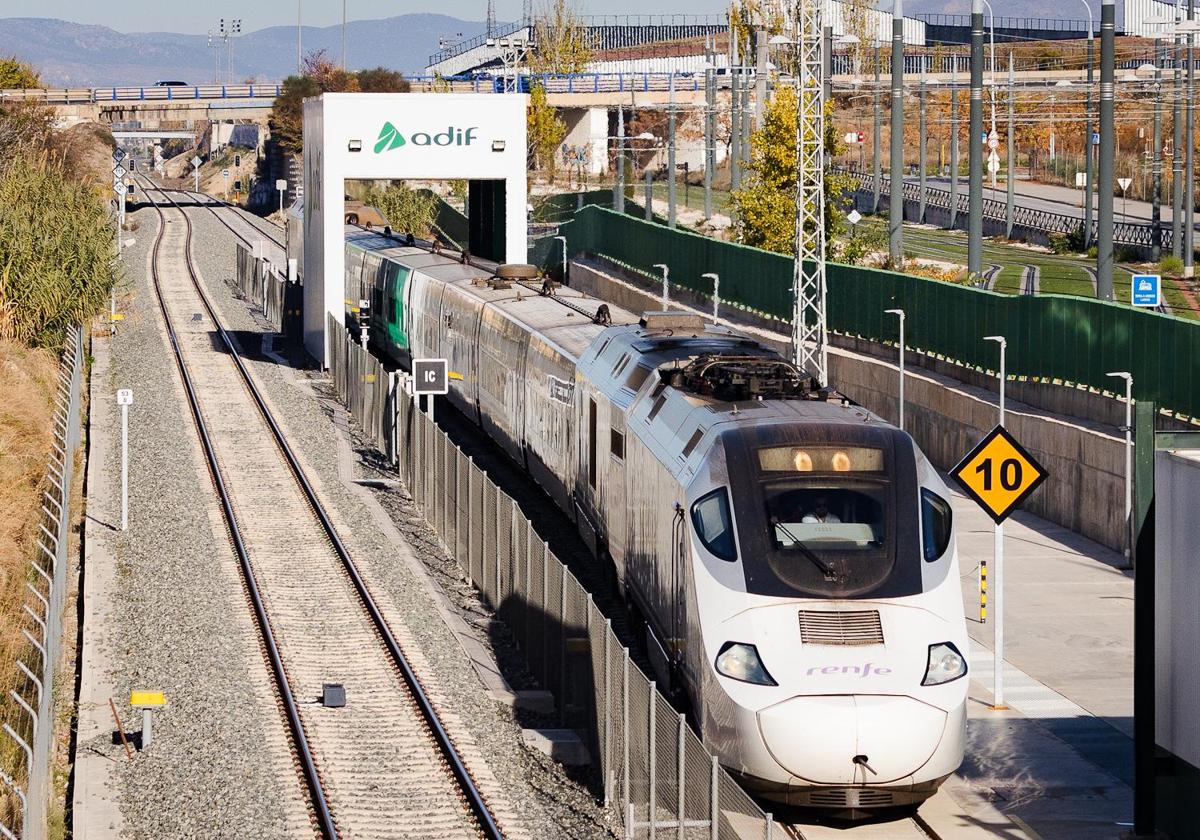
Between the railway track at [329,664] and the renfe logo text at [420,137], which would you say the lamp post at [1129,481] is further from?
the renfe logo text at [420,137]

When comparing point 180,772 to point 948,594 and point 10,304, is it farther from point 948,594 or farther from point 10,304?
point 10,304

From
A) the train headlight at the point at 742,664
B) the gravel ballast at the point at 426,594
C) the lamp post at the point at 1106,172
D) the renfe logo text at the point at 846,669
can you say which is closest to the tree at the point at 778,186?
the lamp post at the point at 1106,172

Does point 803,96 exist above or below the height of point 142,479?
above

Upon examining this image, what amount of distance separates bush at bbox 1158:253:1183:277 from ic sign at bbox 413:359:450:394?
37.0 m

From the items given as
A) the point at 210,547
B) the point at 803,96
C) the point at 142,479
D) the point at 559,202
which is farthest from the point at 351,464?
the point at 559,202

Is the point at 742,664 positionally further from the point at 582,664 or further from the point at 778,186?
the point at 778,186

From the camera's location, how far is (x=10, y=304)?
45.8 metres

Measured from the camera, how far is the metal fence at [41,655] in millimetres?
15148

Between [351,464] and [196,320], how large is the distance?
2452 cm

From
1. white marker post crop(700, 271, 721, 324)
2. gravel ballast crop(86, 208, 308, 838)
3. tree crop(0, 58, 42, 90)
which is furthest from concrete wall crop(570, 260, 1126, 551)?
tree crop(0, 58, 42, 90)

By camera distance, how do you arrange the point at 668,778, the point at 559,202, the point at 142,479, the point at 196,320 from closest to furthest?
the point at 668,778
the point at 142,479
the point at 196,320
the point at 559,202

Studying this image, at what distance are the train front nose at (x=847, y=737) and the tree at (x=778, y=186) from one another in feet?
129

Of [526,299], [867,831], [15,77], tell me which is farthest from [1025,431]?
[15,77]

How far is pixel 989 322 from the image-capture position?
37.2m
